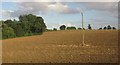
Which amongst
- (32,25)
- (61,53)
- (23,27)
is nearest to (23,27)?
(23,27)

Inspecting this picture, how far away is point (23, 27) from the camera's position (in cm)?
7481

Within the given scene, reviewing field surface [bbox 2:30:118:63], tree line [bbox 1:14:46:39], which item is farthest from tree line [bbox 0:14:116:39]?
field surface [bbox 2:30:118:63]

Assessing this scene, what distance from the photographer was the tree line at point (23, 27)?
65.1 meters

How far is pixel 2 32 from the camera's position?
62688mm

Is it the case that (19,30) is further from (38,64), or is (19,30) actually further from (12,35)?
(38,64)

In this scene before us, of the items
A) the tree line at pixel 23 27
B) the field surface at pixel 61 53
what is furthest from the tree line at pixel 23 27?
the field surface at pixel 61 53

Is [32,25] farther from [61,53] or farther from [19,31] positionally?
[61,53]

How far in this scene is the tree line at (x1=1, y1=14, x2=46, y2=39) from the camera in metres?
65.1

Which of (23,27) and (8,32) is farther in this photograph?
(23,27)

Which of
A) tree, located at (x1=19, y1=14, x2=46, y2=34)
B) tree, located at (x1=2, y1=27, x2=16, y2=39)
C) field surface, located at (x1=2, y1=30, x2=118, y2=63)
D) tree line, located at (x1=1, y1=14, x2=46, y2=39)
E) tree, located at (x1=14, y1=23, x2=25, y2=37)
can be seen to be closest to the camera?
field surface, located at (x1=2, y1=30, x2=118, y2=63)

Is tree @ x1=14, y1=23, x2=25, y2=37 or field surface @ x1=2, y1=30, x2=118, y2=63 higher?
field surface @ x1=2, y1=30, x2=118, y2=63

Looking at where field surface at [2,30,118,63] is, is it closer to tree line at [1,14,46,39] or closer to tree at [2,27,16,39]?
tree at [2,27,16,39]

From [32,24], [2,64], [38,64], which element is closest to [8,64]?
[2,64]

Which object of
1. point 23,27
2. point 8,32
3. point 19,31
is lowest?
point 19,31
